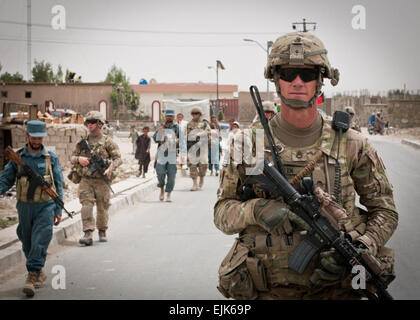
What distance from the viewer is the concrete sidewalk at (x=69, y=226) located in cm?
746

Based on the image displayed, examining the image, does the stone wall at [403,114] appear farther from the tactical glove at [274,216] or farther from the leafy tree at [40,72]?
the leafy tree at [40,72]

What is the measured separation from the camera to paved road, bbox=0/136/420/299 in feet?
20.3

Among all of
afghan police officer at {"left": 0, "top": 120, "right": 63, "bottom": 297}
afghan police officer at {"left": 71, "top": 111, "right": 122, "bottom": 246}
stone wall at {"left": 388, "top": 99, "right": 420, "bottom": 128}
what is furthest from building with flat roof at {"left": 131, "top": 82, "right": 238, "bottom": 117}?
afghan police officer at {"left": 0, "top": 120, "right": 63, "bottom": 297}

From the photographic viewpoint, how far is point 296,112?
125 inches

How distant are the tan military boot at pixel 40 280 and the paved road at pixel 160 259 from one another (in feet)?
0.27

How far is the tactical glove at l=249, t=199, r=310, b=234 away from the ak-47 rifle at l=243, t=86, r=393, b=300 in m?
0.04

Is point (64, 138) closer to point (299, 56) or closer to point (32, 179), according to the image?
point (32, 179)

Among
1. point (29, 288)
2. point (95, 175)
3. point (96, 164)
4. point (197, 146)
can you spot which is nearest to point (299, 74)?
point (29, 288)

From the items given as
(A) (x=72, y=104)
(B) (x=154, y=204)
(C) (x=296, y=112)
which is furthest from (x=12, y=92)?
(C) (x=296, y=112)

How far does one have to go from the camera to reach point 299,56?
3.14m

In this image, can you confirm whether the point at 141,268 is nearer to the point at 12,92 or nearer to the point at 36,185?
the point at 36,185

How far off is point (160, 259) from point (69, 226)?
2118mm

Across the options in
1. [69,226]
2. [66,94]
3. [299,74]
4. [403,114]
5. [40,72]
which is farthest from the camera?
[40,72]

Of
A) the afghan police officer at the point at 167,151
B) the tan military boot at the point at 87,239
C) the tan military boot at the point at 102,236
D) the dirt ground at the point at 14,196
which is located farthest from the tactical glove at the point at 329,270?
the afghan police officer at the point at 167,151
